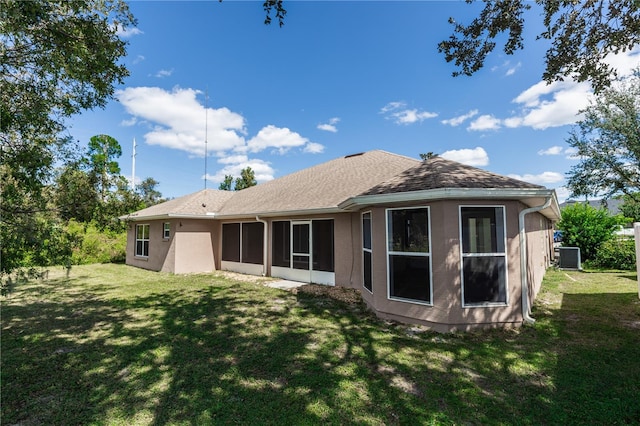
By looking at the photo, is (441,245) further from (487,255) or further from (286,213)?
(286,213)

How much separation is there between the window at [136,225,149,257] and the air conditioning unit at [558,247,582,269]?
21.3 meters

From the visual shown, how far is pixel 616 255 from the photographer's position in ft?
46.0

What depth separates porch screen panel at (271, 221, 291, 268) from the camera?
11.6 metres

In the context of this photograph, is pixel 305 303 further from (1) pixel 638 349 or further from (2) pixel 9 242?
(1) pixel 638 349

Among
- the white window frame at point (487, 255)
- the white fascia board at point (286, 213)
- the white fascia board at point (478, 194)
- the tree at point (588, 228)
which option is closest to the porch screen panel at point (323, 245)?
the white fascia board at point (286, 213)

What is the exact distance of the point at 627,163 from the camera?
1438 centimetres

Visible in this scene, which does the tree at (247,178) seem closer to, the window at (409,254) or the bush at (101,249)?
the bush at (101,249)

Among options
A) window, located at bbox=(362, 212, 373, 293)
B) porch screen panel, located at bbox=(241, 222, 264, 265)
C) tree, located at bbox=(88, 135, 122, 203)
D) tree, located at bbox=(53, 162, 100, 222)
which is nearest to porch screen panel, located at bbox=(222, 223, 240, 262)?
porch screen panel, located at bbox=(241, 222, 264, 265)

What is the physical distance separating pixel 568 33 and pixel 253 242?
11.8m

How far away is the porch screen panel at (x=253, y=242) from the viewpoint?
12.5 meters

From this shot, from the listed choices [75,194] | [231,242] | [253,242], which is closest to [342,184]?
[253,242]

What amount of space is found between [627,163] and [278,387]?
19.7 metres

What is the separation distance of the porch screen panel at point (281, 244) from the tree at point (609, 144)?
1567 cm

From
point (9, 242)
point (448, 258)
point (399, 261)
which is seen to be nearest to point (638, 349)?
point (448, 258)
